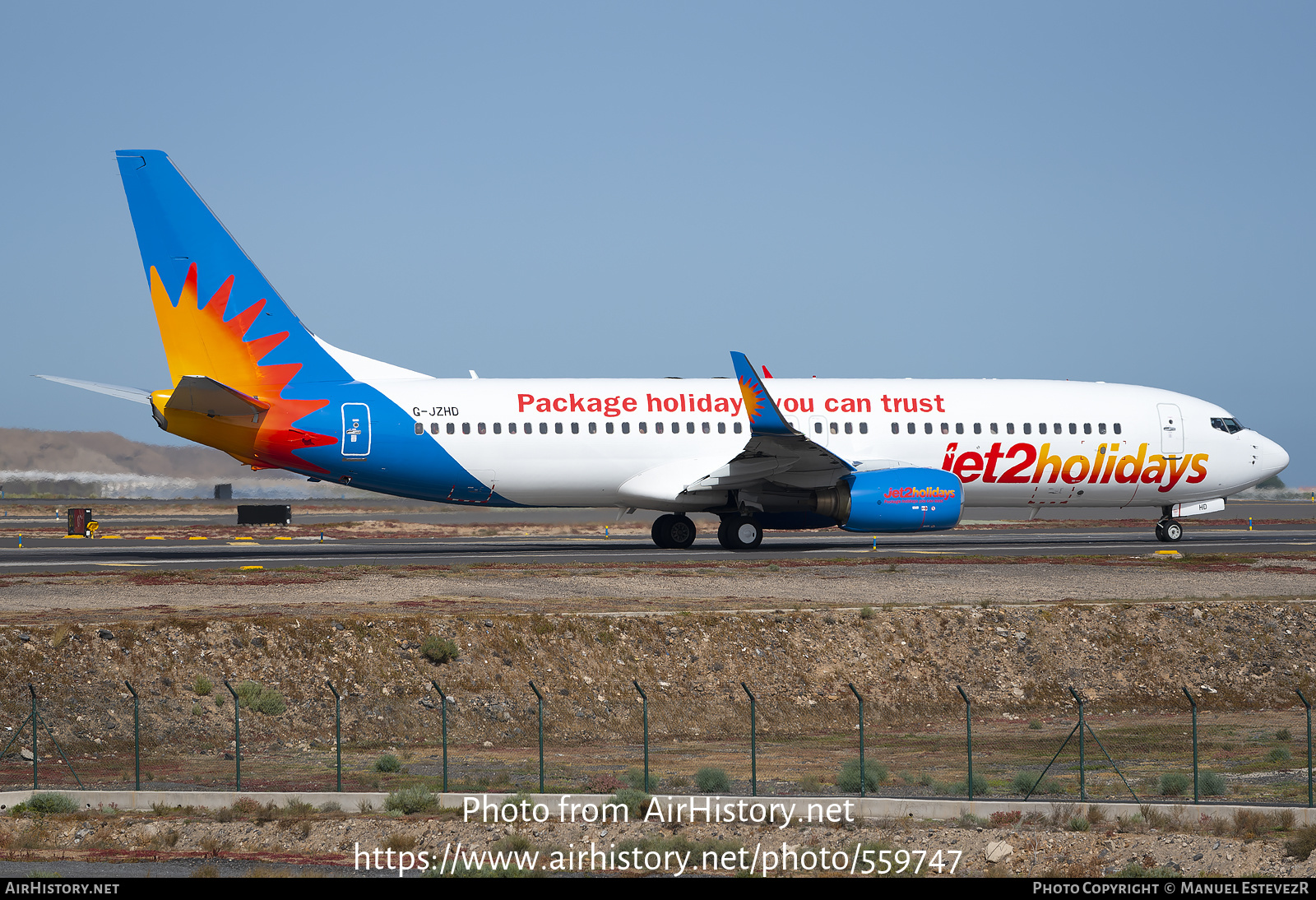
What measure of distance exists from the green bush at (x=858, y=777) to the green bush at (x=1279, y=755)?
605 cm

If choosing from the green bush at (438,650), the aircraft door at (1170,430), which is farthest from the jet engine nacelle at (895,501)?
the green bush at (438,650)

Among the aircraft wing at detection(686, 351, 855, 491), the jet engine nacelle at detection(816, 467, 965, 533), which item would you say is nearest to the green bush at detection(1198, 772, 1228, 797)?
the jet engine nacelle at detection(816, 467, 965, 533)

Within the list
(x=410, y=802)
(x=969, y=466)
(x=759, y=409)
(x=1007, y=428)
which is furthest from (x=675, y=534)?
(x=410, y=802)

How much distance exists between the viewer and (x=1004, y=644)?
25.3 m

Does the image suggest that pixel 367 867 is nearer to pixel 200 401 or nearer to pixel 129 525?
pixel 200 401

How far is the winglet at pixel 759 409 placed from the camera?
31.3 m

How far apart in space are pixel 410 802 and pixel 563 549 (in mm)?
22514

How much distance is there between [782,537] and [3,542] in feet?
83.5

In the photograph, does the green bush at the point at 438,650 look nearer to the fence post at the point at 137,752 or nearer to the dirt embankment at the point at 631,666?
the dirt embankment at the point at 631,666

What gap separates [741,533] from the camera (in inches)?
Answer: 1357

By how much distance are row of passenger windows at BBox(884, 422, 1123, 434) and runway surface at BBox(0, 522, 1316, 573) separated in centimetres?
337

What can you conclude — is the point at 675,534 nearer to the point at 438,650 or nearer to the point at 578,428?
the point at 578,428

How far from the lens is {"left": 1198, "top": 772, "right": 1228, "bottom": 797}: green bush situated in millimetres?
15805

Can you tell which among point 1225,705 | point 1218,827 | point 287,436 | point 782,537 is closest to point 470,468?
point 287,436
